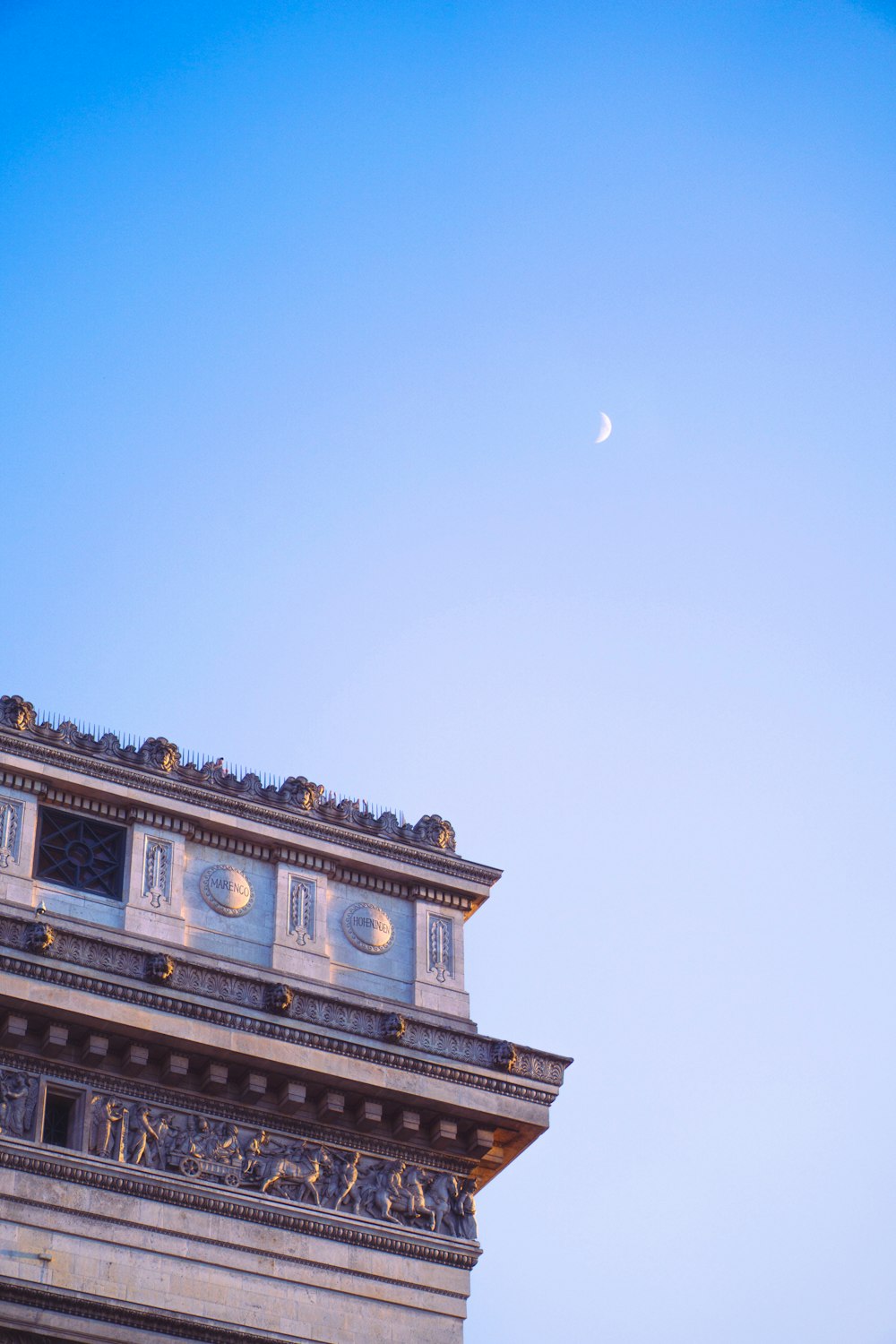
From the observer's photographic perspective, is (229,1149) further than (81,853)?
No

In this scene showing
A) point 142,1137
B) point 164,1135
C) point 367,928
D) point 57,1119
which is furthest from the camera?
point 367,928

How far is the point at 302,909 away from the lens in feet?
120

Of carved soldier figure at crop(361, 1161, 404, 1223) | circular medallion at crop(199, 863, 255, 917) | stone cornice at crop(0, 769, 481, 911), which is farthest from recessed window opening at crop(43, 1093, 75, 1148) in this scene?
stone cornice at crop(0, 769, 481, 911)

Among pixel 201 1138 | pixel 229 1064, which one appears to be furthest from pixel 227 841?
pixel 201 1138

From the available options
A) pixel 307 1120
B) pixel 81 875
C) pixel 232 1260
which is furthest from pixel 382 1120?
pixel 81 875

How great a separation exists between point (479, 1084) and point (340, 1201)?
2.70m

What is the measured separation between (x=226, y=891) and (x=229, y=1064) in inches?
124

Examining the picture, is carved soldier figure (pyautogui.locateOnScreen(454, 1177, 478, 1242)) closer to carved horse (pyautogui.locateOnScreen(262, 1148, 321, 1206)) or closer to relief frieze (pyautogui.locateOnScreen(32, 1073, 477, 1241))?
relief frieze (pyautogui.locateOnScreen(32, 1073, 477, 1241))

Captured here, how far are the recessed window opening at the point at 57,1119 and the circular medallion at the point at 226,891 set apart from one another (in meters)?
4.11

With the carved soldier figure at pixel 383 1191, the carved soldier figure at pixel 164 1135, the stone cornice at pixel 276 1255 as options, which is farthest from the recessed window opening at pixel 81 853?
the carved soldier figure at pixel 383 1191

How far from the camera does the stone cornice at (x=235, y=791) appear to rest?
35688 millimetres

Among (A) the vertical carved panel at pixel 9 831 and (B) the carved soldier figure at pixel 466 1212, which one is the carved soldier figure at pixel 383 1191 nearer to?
(B) the carved soldier figure at pixel 466 1212

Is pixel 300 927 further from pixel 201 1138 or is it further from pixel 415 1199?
pixel 415 1199

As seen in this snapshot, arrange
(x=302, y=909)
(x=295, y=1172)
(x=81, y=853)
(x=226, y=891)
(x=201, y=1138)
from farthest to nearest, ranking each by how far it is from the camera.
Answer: (x=302, y=909) < (x=226, y=891) < (x=81, y=853) < (x=295, y=1172) < (x=201, y=1138)
